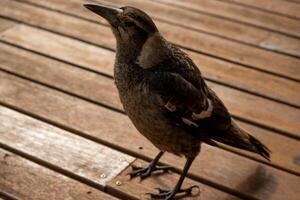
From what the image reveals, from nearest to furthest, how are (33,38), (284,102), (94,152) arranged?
(94,152) < (284,102) < (33,38)

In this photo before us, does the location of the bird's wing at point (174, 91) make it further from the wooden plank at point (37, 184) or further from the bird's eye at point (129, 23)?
the wooden plank at point (37, 184)

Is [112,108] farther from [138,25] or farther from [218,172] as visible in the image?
[138,25]

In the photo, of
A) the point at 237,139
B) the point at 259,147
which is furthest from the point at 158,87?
the point at 259,147

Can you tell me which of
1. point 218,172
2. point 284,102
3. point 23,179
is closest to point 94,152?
point 23,179

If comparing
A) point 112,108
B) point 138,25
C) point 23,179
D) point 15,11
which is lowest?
point 23,179

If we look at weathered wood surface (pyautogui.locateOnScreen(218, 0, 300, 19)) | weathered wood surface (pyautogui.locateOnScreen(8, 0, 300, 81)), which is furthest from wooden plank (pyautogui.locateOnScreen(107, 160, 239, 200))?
weathered wood surface (pyautogui.locateOnScreen(218, 0, 300, 19))
